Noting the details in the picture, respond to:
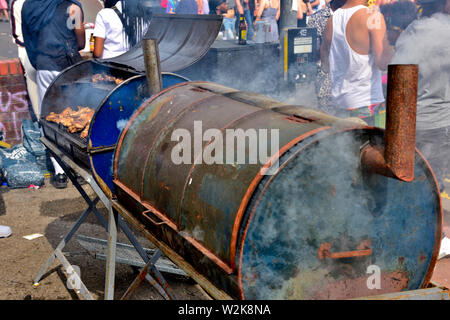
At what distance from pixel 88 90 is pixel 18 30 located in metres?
3.21

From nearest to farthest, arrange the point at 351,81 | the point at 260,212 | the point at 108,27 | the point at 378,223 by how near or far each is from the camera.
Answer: the point at 260,212, the point at 378,223, the point at 351,81, the point at 108,27

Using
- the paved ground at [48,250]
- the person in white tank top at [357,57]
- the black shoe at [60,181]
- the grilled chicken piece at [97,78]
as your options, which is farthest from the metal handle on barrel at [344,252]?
the black shoe at [60,181]

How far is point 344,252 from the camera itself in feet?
Result: 6.35

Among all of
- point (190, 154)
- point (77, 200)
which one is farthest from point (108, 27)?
point (190, 154)

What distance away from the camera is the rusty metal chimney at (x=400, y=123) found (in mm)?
1706

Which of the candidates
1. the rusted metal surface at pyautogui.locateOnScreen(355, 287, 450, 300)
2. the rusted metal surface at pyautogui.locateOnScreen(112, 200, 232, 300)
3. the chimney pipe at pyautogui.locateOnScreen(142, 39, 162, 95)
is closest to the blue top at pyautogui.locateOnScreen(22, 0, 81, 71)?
the chimney pipe at pyautogui.locateOnScreen(142, 39, 162, 95)

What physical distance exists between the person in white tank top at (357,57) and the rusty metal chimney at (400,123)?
297 cm

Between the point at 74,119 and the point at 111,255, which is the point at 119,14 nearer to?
the point at 74,119

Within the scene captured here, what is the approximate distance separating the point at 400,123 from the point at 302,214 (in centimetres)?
53

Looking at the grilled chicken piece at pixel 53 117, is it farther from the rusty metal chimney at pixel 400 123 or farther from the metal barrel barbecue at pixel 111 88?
the rusty metal chimney at pixel 400 123

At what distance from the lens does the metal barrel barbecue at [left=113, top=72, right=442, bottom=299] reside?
1835 mm
